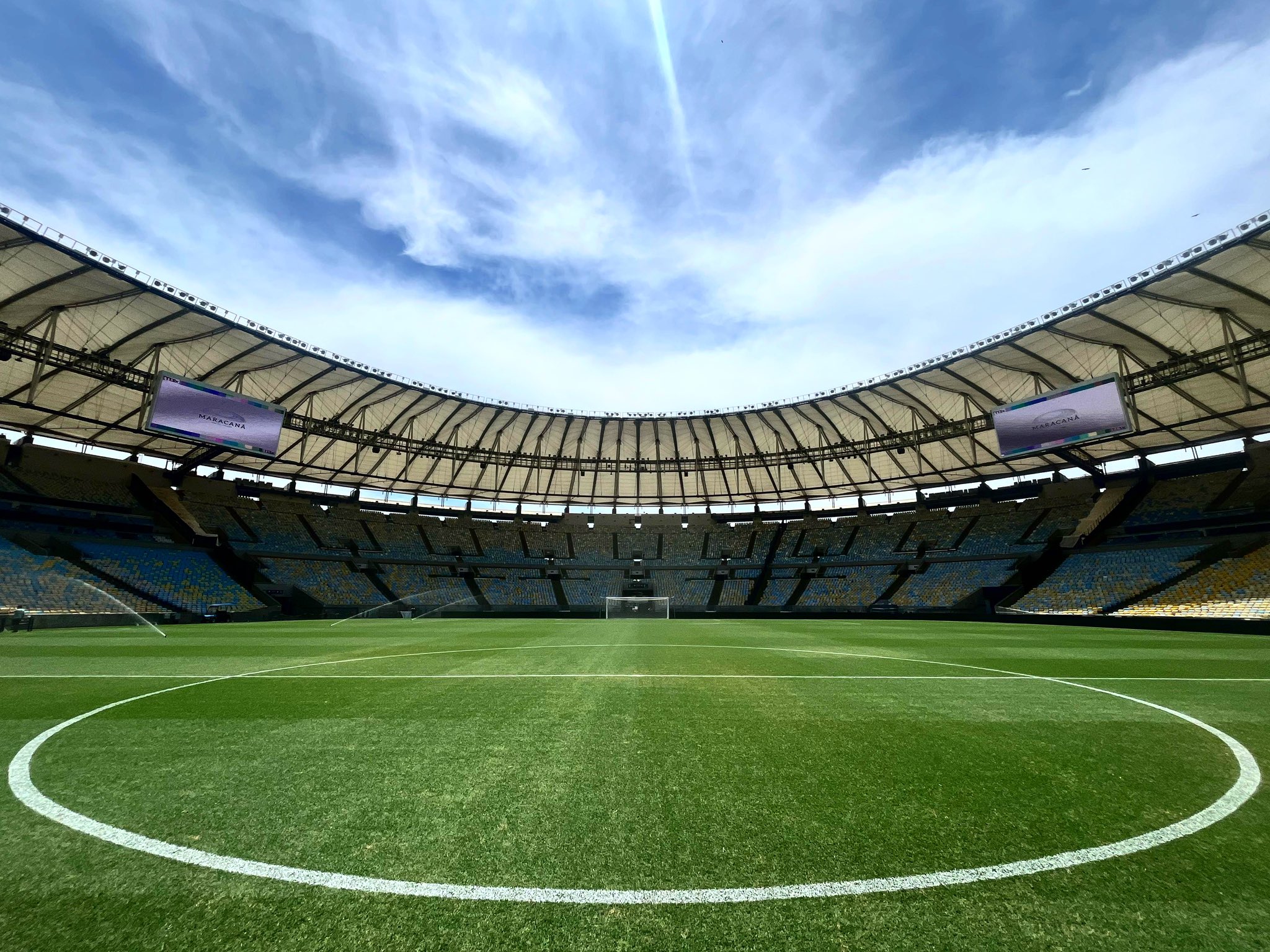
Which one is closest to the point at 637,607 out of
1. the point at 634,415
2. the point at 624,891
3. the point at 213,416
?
the point at 634,415

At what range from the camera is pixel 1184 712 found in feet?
21.2

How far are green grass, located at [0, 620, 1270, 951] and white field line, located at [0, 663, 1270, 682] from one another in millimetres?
537

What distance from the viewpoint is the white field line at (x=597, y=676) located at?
8.84 metres

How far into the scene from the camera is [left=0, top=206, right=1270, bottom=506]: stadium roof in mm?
22359

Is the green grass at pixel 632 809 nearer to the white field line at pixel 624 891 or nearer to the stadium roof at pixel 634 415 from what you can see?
the white field line at pixel 624 891

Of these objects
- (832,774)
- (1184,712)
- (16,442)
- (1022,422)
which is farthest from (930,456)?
(16,442)

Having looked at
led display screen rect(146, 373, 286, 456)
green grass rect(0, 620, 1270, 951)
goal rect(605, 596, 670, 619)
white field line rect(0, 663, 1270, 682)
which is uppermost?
led display screen rect(146, 373, 286, 456)

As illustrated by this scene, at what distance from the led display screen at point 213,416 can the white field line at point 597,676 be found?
78.1 ft

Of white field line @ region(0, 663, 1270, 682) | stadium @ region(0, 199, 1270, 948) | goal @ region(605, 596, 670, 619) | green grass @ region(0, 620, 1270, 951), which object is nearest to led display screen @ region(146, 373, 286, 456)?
stadium @ region(0, 199, 1270, 948)

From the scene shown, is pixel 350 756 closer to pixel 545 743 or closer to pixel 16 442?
pixel 545 743

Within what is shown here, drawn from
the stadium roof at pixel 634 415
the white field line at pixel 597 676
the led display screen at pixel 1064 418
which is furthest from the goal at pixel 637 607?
the white field line at pixel 597 676

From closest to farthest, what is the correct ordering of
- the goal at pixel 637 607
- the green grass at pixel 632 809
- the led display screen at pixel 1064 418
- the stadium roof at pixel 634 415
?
the green grass at pixel 632 809
the stadium roof at pixel 634 415
the led display screen at pixel 1064 418
the goal at pixel 637 607

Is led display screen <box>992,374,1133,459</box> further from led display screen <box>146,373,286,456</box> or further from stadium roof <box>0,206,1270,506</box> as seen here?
led display screen <box>146,373,286,456</box>

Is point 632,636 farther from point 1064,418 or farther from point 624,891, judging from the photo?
point 1064,418
